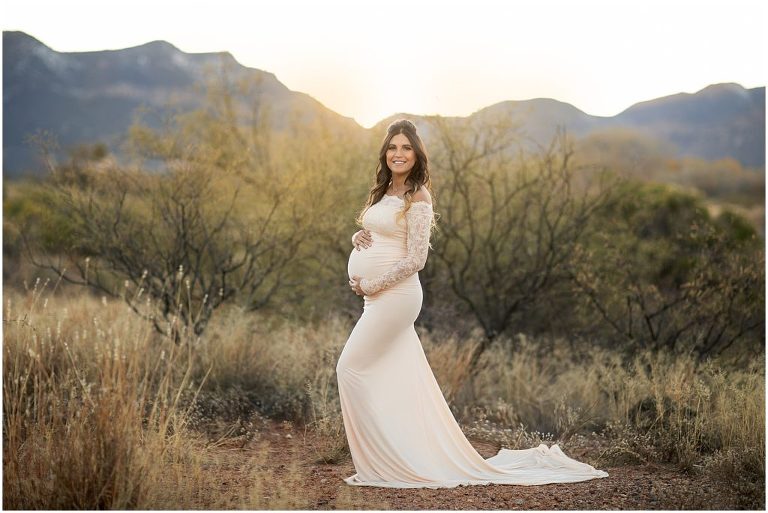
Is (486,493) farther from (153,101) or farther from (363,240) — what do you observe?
(153,101)

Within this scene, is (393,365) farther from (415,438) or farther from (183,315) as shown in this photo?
(183,315)

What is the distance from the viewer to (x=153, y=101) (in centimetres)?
3008

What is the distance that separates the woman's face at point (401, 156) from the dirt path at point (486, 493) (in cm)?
217

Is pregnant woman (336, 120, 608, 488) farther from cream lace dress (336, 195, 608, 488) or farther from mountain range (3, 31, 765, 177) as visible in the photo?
mountain range (3, 31, 765, 177)

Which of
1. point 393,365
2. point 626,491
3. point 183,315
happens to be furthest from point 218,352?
point 626,491

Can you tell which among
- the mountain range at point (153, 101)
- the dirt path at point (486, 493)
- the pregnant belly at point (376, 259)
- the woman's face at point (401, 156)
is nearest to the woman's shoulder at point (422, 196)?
the woman's face at point (401, 156)

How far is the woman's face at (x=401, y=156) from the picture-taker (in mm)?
5531

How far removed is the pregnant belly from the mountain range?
11762 mm

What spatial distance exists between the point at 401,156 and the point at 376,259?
0.74 metres

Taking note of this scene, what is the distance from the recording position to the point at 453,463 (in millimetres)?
5371

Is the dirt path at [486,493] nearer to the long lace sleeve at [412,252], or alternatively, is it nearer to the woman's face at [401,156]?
the long lace sleeve at [412,252]

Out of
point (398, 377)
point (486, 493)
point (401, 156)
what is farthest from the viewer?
point (401, 156)

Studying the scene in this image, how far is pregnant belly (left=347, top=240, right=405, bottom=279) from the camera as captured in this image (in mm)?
5449

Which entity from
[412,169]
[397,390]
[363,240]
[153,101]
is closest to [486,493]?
[397,390]
